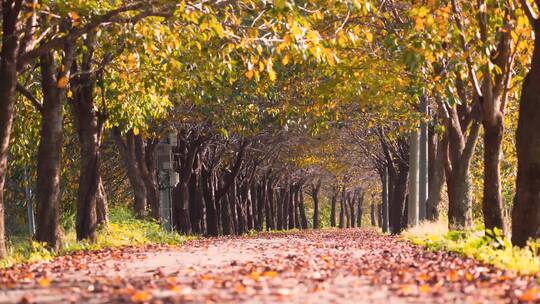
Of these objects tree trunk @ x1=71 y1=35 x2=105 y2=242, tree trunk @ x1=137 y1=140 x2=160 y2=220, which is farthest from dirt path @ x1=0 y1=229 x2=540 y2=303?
tree trunk @ x1=137 y1=140 x2=160 y2=220

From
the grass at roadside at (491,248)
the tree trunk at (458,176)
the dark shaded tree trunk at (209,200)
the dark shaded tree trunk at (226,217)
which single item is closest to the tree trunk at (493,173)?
the grass at roadside at (491,248)

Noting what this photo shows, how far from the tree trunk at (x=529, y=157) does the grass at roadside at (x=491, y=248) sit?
32 cm

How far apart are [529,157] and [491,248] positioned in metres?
1.67

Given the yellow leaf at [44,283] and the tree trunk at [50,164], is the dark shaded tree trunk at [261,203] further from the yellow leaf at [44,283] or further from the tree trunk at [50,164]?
the yellow leaf at [44,283]

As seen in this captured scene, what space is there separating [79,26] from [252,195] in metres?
44.0

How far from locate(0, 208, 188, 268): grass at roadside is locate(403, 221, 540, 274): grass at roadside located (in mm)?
7070

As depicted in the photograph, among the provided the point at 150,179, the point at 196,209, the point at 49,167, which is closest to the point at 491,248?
the point at 49,167

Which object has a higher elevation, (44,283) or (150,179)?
(150,179)

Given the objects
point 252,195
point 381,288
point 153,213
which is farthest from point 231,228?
point 381,288

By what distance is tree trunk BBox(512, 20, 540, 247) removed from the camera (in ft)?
41.3

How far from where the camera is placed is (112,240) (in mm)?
20125

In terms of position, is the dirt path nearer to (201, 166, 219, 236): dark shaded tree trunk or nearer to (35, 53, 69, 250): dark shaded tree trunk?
(35, 53, 69, 250): dark shaded tree trunk

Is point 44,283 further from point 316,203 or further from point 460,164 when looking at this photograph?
point 316,203

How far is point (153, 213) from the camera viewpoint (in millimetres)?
29891
